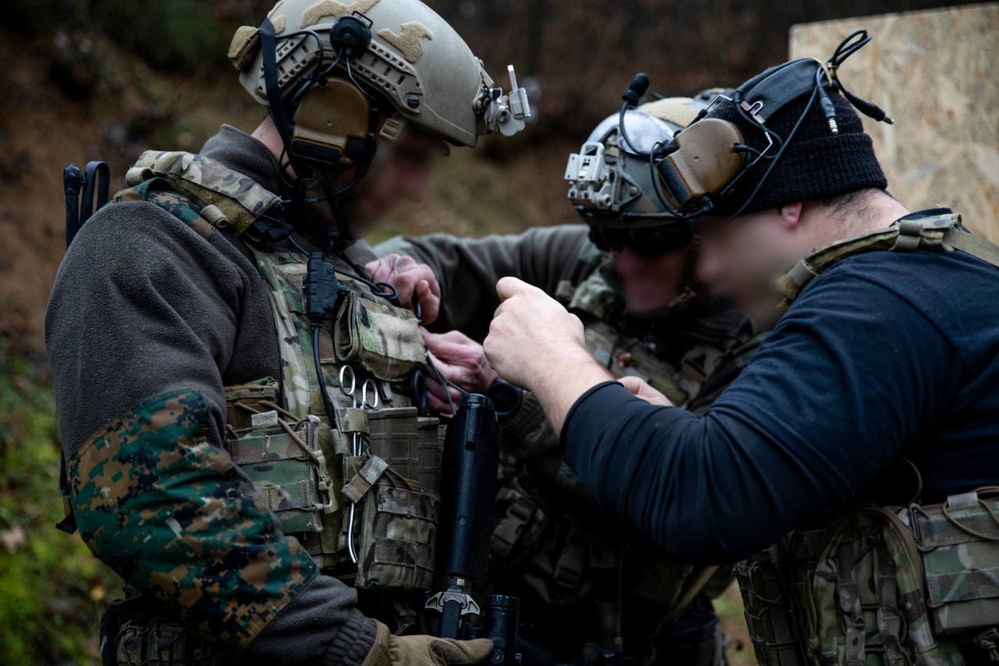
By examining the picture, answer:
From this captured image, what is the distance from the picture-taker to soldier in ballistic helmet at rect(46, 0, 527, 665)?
2.32 metres

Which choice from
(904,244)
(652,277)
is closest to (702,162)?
(904,244)

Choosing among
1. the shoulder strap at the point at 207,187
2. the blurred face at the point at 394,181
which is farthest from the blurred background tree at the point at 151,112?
the blurred face at the point at 394,181

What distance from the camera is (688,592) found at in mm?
4137

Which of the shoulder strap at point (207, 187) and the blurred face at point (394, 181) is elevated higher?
the blurred face at point (394, 181)

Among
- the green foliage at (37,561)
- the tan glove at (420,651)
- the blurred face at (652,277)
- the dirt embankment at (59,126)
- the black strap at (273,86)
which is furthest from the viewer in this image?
the dirt embankment at (59,126)

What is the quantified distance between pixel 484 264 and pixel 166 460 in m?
2.57

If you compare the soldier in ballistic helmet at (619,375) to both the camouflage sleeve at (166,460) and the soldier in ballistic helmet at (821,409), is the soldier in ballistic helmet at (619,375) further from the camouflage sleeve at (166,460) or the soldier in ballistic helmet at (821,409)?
the camouflage sleeve at (166,460)

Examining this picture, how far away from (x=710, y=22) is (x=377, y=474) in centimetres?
1352

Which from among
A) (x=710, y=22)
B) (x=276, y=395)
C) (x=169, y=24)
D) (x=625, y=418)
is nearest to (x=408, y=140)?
(x=276, y=395)

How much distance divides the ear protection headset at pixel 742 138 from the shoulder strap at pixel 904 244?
29 cm

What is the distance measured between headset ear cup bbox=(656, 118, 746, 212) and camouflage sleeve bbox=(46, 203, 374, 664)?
1.40m

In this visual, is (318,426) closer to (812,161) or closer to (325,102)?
(325,102)

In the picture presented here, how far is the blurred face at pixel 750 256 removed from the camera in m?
2.61

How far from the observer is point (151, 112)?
834 cm
